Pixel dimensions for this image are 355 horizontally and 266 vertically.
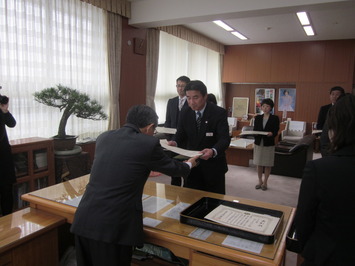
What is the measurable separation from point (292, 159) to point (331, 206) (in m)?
4.51

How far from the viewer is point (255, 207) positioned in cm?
171

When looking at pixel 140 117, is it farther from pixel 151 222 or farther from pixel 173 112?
pixel 173 112

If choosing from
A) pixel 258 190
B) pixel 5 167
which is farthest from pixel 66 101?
pixel 258 190

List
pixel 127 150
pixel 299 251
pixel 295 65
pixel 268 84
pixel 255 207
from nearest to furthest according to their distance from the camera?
pixel 299 251 → pixel 127 150 → pixel 255 207 → pixel 295 65 → pixel 268 84

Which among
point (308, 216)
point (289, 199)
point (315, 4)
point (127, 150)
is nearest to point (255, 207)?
point (308, 216)

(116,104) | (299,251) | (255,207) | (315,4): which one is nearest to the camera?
(299,251)

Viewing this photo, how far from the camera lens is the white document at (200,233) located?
145cm

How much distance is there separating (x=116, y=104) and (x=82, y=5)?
1618 mm

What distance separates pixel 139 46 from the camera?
541 centimetres

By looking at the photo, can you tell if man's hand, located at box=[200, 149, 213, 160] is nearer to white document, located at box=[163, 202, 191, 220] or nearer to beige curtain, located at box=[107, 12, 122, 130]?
white document, located at box=[163, 202, 191, 220]

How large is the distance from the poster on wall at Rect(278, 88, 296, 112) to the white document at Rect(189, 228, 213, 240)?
7.85 metres

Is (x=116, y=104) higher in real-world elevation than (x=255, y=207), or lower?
higher

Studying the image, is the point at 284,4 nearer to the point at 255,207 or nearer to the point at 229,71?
the point at 255,207

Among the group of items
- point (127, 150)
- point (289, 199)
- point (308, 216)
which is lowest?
point (289, 199)
